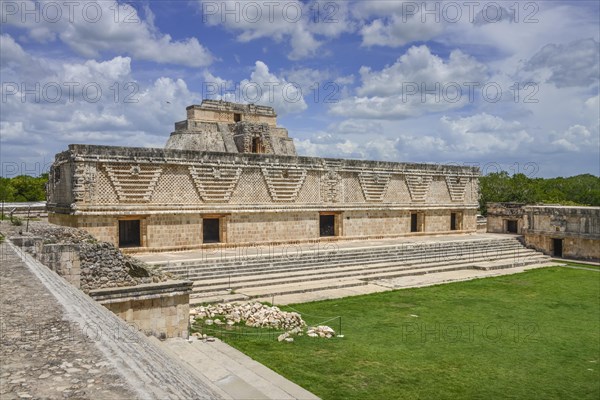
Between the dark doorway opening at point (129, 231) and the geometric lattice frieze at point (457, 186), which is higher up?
the geometric lattice frieze at point (457, 186)

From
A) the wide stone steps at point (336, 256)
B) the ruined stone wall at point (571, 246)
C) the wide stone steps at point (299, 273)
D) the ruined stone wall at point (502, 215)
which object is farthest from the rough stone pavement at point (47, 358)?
the ruined stone wall at point (502, 215)

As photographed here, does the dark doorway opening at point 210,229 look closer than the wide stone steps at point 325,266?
No

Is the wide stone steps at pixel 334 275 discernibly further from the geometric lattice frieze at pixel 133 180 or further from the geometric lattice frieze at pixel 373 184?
the geometric lattice frieze at pixel 373 184

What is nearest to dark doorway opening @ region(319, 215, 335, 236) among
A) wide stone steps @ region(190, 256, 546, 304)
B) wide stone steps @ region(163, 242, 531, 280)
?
wide stone steps @ region(163, 242, 531, 280)

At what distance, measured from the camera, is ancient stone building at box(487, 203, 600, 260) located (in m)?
21.3

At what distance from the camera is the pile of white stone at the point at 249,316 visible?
10.1 m

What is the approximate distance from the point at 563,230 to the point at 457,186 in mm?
5474

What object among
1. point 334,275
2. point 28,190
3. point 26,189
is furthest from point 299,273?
point 26,189

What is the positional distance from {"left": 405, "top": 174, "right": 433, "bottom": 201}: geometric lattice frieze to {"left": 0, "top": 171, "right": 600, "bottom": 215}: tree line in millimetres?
9929

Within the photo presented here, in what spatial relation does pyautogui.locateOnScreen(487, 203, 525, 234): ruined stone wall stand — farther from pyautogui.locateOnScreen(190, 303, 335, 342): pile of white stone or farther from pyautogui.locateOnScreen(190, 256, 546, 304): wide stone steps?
pyautogui.locateOnScreen(190, 303, 335, 342): pile of white stone

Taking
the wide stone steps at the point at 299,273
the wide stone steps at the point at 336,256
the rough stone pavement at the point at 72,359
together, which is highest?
the rough stone pavement at the point at 72,359

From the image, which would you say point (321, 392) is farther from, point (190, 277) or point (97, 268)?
point (190, 277)

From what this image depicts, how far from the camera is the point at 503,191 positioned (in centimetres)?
3672

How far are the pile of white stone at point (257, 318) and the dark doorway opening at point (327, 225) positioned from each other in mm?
10721
